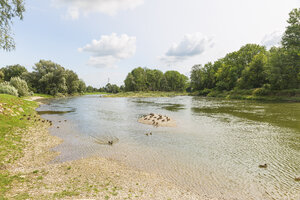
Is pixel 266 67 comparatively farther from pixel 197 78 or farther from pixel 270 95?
pixel 197 78

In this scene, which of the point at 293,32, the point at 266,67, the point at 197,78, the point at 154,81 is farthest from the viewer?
the point at 154,81

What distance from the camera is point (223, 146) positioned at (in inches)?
594

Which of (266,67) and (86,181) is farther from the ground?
(266,67)

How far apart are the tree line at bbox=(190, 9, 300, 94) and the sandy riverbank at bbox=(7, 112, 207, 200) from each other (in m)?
61.0

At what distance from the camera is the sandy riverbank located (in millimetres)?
7051

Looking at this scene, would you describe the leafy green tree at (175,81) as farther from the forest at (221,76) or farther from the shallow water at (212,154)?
the shallow water at (212,154)

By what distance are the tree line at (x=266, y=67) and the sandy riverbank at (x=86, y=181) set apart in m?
61.0

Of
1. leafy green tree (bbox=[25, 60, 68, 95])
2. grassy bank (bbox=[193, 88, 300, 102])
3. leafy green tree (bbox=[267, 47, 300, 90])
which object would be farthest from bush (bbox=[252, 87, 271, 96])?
leafy green tree (bbox=[25, 60, 68, 95])

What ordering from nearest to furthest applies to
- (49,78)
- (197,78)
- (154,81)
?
(49,78), (197,78), (154,81)

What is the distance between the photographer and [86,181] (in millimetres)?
8406

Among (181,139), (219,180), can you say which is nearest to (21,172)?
(219,180)

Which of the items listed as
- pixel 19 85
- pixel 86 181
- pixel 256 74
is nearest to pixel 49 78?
pixel 19 85

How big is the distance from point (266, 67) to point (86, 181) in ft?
248

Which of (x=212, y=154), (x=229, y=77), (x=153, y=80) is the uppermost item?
(x=153, y=80)
